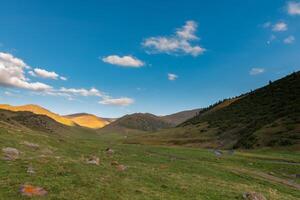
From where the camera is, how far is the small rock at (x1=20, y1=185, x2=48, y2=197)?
1918 centimetres

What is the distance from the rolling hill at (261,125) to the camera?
96.6 metres

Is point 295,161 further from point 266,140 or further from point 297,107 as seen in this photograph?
point 297,107

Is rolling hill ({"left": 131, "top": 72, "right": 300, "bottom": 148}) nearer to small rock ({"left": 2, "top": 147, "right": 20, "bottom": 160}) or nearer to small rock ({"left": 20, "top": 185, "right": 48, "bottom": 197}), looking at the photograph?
small rock ({"left": 2, "top": 147, "right": 20, "bottom": 160})

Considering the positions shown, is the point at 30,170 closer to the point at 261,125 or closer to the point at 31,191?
the point at 31,191

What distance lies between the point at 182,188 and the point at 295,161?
4390 cm

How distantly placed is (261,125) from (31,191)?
398ft

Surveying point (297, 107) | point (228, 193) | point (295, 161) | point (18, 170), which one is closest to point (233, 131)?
point (297, 107)

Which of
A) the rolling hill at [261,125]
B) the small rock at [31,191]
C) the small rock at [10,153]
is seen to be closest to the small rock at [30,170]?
the small rock at [31,191]

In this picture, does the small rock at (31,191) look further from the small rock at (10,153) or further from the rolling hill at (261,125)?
the rolling hill at (261,125)

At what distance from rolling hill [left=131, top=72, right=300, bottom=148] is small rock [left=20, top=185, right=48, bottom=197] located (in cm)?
8175

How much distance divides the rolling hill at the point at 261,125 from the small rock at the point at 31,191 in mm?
81750

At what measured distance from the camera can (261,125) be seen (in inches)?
4911

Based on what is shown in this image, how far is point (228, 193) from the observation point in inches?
1049

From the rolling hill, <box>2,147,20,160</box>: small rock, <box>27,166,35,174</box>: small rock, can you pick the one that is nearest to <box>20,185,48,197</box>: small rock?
<box>27,166,35,174</box>: small rock
